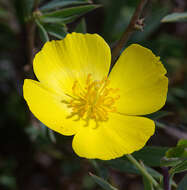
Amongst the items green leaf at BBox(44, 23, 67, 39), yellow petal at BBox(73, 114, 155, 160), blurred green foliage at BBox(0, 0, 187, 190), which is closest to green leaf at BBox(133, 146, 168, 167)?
yellow petal at BBox(73, 114, 155, 160)

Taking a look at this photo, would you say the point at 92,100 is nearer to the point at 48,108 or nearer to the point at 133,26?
the point at 48,108

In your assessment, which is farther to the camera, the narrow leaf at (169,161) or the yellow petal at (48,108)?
the yellow petal at (48,108)

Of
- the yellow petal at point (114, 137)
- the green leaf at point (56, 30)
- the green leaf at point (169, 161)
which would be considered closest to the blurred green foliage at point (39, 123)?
the green leaf at point (56, 30)

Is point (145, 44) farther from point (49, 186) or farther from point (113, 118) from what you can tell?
point (49, 186)

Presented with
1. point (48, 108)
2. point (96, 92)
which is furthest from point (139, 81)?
point (48, 108)

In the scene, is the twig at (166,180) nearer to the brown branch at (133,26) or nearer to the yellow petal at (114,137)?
the yellow petal at (114,137)

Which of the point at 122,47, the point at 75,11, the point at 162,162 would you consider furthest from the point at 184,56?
the point at 162,162

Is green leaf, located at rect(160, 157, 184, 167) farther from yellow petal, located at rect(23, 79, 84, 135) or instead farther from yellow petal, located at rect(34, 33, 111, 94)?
A: yellow petal, located at rect(34, 33, 111, 94)
